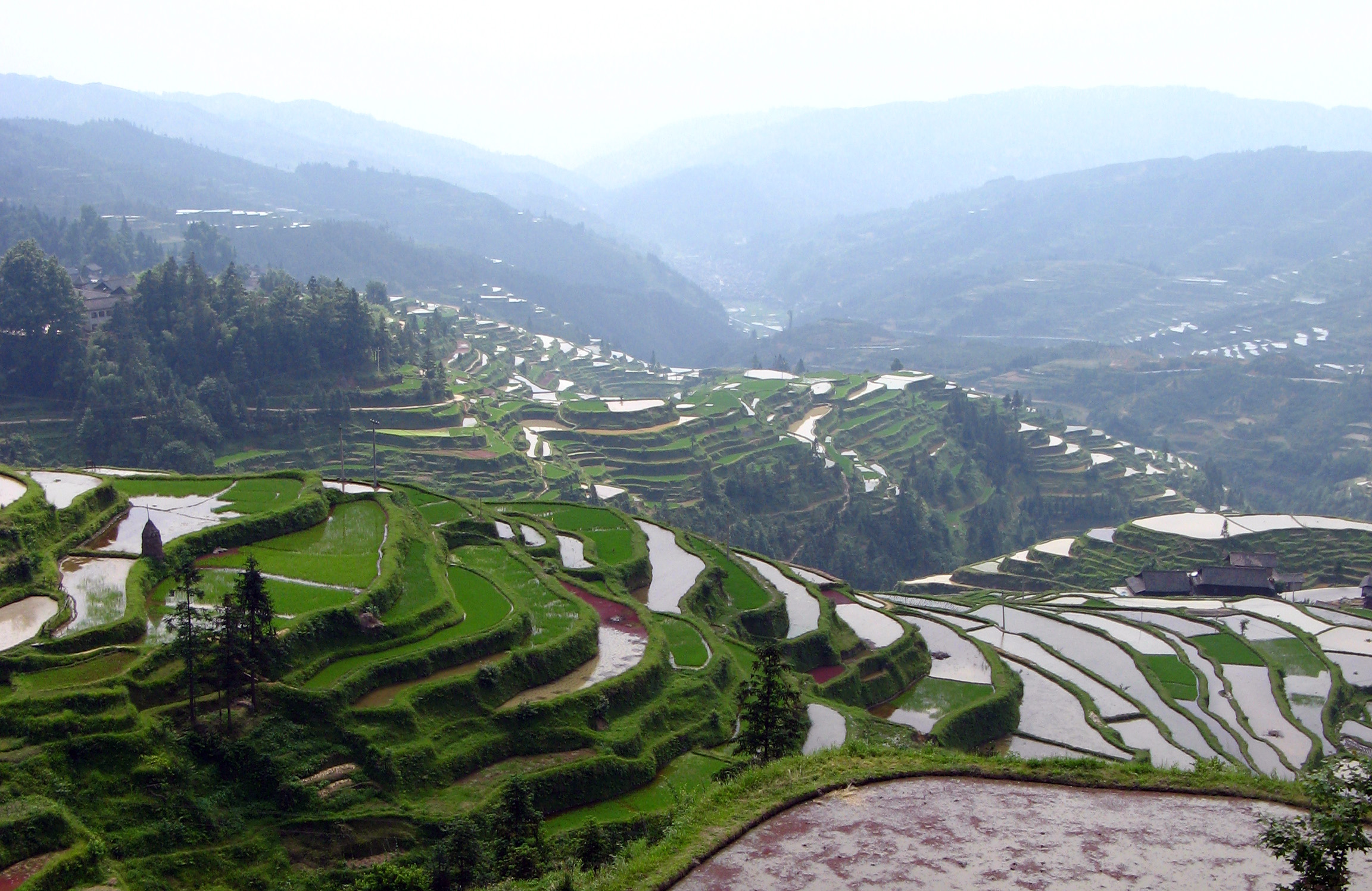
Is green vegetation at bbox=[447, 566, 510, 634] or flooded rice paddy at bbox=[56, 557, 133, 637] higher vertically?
flooded rice paddy at bbox=[56, 557, 133, 637]

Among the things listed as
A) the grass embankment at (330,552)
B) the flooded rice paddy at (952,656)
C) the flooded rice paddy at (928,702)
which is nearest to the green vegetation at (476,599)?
the grass embankment at (330,552)

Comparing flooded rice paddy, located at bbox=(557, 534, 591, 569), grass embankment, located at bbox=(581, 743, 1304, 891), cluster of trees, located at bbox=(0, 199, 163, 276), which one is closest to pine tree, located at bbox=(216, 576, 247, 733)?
grass embankment, located at bbox=(581, 743, 1304, 891)

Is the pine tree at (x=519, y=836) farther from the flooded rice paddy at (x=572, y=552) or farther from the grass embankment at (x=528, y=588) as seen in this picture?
the flooded rice paddy at (x=572, y=552)

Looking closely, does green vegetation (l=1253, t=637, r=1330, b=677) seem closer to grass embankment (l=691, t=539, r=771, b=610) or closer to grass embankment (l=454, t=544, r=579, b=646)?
grass embankment (l=691, t=539, r=771, b=610)

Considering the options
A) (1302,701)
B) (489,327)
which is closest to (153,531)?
(1302,701)

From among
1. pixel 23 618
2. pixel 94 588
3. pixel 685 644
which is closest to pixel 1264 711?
pixel 685 644

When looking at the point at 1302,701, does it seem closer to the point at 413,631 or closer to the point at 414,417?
the point at 413,631

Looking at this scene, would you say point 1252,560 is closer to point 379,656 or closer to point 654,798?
point 654,798
